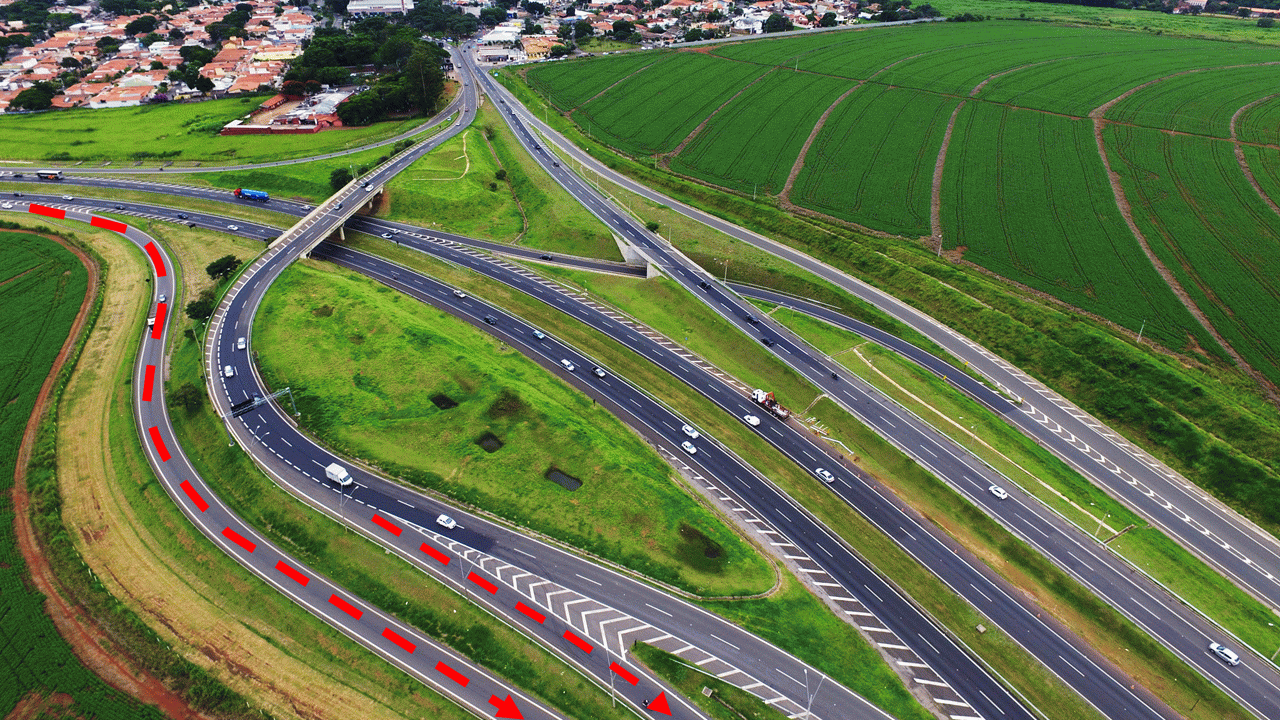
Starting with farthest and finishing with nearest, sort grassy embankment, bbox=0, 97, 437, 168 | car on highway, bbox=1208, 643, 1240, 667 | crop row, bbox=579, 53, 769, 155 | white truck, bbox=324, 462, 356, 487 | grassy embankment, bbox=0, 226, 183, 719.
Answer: crop row, bbox=579, 53, 769, 155 < grassy embankment, bbox=0, 97, 437, 168 < white truck, bbox=324, 462, 356, 487 < car on highway, bbox=1208, 643, 1240, 667 < grassy embankment, bbox=0, 226, 183, 719

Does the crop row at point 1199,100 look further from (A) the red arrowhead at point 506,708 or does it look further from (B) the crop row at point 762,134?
(A) the red arrowhead at point 506,708

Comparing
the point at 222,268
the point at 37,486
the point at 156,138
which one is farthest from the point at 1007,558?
the point at 156,138

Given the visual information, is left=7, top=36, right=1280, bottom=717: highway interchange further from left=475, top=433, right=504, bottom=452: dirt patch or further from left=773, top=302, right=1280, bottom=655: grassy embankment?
left=475, top=433, right=504, bottom=452: dirt patch

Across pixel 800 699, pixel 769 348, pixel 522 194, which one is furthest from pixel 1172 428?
pixel 522 194

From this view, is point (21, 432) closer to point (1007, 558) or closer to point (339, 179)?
point (339, 179)

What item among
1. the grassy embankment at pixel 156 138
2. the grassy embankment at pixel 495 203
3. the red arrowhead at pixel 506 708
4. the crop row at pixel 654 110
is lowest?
the red arrowhead at pixel 506 708

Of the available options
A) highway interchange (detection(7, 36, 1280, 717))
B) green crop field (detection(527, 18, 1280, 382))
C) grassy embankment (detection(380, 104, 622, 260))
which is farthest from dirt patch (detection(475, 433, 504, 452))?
green crop field (detection(527, 18, 1280, 382))

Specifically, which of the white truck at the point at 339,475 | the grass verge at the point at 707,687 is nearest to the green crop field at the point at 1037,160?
the grass verge at the point at 707,687
